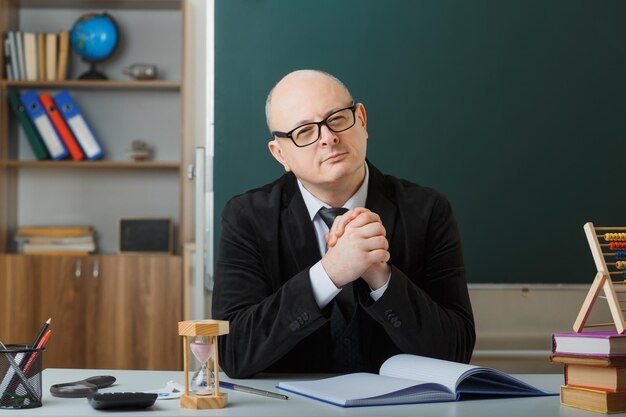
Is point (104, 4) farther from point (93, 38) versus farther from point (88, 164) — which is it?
point (88, 164)

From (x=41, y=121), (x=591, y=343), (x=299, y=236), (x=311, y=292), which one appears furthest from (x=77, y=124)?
(x=591, y=343)

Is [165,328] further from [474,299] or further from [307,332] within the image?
[307,332]

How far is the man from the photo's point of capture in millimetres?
1688

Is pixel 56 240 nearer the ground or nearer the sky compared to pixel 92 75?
nearer the ground

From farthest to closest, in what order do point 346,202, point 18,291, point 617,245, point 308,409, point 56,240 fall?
point 56,240 → point 18,291 → point 346,202 → point 617,245 → point 308,409

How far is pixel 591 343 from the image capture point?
1.35 meters

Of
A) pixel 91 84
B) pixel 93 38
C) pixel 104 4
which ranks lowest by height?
pixel 91 84

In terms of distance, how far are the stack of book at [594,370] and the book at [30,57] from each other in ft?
12.6

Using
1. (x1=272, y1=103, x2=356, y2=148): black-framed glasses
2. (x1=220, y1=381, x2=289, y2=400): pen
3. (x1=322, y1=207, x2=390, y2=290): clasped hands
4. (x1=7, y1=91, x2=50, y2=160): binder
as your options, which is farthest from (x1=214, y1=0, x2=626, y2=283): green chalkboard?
(x1=7, y1=91, x2=50, y2=160): binder

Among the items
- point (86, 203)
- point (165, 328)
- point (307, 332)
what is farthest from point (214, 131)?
point (86, 203)

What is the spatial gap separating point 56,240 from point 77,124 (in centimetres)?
66

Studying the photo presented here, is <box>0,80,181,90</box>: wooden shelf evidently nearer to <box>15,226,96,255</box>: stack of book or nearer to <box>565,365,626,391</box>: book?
<box>15,226,96,255</box>: stack of book

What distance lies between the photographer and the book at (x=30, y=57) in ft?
14.9

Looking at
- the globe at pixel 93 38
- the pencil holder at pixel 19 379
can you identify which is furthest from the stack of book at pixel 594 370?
the globe at pixel 93 38
